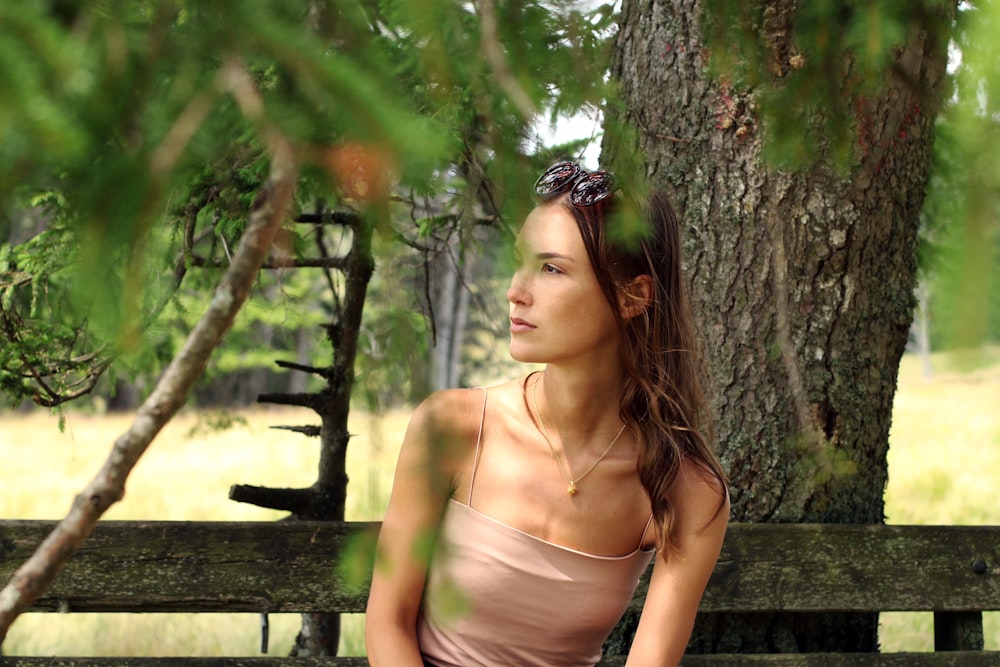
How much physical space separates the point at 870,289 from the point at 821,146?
0.45m

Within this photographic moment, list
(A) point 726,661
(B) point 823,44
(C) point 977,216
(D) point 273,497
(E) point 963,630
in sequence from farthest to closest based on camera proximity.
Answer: (D) point 273,497, (E) point 963,630, (A) point 726,661, (B) point 823,44, (C) point 977,216

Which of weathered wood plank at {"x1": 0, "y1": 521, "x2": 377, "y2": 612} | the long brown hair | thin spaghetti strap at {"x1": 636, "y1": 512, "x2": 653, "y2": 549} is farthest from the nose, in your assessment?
weathered wood plank at {"x1": 0, "y1": 521, "x2": 377, "y2": 612}

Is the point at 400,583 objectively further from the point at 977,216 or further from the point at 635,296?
the point at 977,216

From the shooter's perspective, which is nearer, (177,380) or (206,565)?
(177,380)

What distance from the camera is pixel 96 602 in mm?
2654

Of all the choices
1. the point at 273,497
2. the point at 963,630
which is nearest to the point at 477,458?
the point at 273,497

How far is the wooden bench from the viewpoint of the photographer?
261cm

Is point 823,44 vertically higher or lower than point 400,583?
higher

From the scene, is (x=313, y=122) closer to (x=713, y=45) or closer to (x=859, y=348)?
(x=713, y=45)

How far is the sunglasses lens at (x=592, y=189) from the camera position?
6.13ft

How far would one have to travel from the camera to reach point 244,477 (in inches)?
504

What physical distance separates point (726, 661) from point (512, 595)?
2.96 ft

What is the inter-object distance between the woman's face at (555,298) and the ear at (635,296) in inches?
1.9

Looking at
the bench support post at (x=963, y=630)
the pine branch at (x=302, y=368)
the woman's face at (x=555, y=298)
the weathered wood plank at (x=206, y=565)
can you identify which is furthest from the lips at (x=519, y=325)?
the bench support post at (x=963, y=630)
